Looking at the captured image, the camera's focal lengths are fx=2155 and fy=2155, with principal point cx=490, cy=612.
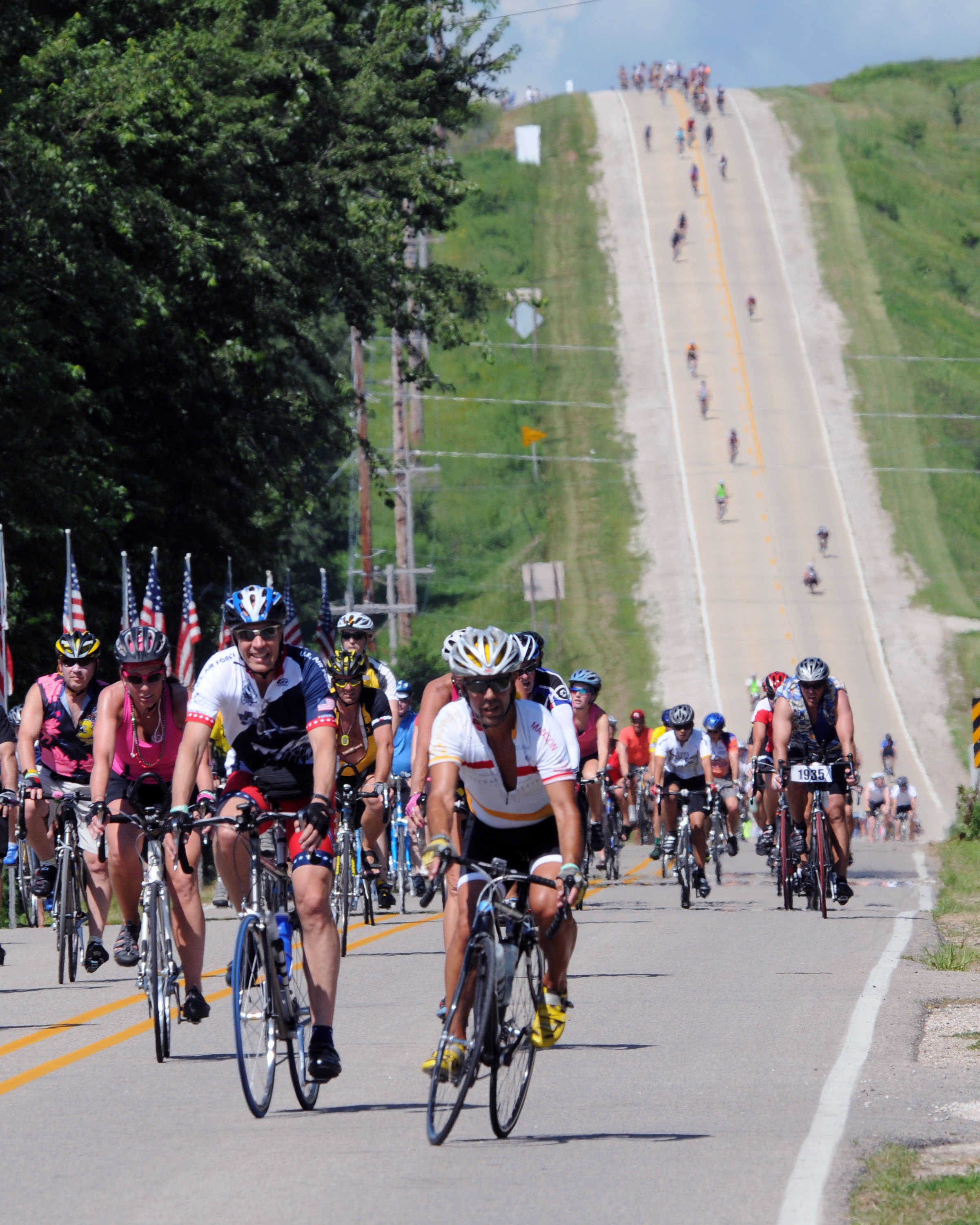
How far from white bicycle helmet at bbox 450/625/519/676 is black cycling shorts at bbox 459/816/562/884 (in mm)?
878

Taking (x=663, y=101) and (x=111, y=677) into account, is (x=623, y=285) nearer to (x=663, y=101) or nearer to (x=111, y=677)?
(x=663, y=101)

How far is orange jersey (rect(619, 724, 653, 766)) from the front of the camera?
2825 centimetres

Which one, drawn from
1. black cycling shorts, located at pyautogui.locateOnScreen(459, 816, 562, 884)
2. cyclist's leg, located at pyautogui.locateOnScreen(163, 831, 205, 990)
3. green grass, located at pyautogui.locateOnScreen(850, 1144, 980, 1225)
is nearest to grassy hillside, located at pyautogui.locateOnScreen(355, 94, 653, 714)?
cyclist's leg, located at pyautogui.locateOnScreen(163, 831, 205, 990)

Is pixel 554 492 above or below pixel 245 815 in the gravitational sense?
above

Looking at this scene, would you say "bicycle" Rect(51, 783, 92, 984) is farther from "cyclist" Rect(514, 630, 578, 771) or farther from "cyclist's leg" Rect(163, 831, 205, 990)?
"cyclist's leg" Rect(163, 831, 205, 990)

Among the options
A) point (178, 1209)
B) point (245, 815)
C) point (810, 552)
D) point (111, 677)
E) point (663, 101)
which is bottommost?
point (178, 1209)

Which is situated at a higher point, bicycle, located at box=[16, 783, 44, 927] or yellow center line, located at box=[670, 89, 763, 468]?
yellow center line, located at box=[670, 89, 763, 468]

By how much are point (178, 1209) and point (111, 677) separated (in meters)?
29.0

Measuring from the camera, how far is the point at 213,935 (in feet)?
52.6

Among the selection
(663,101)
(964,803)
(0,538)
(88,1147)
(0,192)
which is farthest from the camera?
(663,101)

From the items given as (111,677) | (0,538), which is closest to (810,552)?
(111,677)

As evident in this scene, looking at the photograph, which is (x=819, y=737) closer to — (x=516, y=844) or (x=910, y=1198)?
(x=516, y=844)

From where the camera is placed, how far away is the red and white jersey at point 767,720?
753 inches

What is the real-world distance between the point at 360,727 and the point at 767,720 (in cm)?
517
